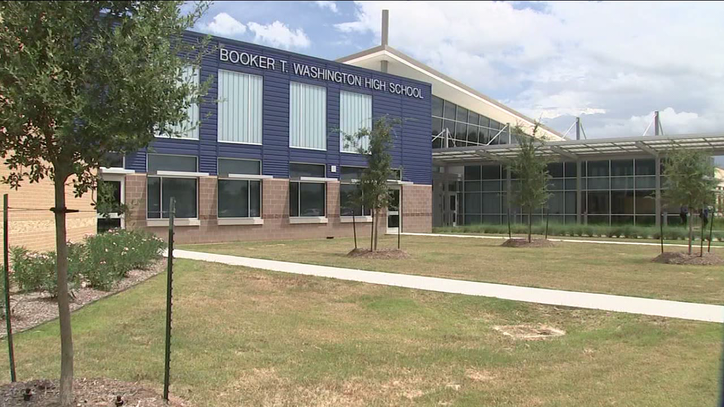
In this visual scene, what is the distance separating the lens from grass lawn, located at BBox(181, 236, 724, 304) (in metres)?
11.7

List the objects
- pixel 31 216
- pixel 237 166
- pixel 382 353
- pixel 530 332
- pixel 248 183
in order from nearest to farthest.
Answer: pixel 382 353 → pixel 530 332 → pixel 31 216 → pixel 237 166 → pixel 248 183

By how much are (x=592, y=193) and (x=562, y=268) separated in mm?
23638

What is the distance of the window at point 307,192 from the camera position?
27.7m

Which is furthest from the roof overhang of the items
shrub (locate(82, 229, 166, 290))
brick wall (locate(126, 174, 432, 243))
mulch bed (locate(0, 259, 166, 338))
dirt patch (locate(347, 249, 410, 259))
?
mulch bed (locate(0, 259, 166, 338))

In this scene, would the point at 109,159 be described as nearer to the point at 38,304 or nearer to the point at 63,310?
the point at 63,310

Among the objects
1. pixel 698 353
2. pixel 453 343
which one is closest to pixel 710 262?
pixel 698 353

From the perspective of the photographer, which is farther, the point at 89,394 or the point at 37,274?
the point at 37,274

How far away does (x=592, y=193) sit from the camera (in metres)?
37.0

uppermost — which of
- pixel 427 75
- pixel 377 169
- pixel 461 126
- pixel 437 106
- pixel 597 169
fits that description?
pixel 427 75

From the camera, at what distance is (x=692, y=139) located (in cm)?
3050

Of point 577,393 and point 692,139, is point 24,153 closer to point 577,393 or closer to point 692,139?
point 577,393

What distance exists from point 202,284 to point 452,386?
22.6 feet

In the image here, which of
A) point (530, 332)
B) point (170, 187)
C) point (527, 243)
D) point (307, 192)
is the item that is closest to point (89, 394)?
point (530, 332)

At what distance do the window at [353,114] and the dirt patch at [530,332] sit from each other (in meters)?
21.9
